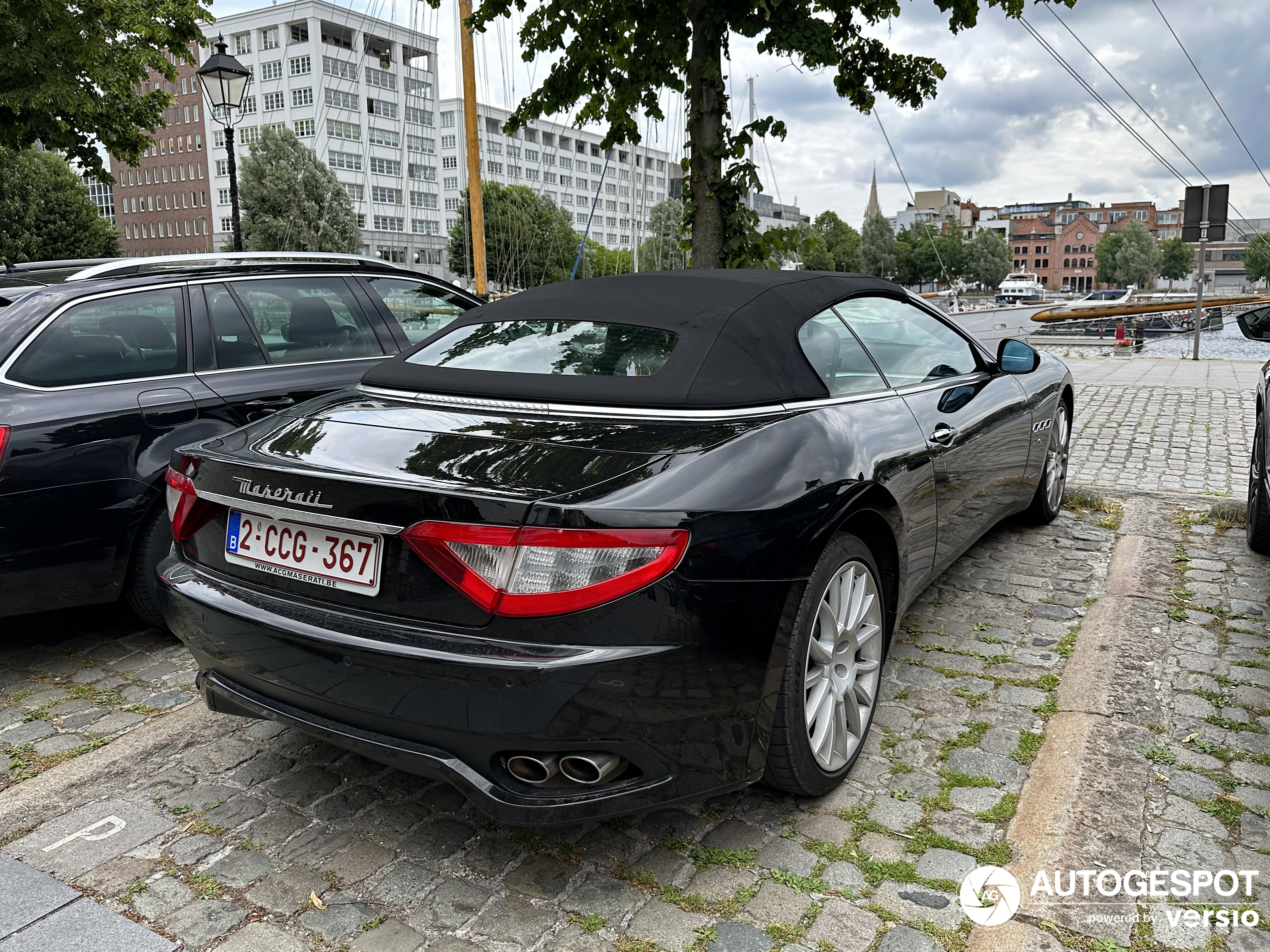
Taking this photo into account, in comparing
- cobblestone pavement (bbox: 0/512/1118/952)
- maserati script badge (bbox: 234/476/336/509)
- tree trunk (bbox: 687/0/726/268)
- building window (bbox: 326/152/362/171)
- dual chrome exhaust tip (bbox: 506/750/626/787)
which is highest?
building window (bbox: 326/152/362/171)

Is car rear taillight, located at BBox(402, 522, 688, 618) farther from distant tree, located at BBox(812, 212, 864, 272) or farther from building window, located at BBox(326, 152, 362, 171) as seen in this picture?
distant tree, located at BBox(812, 212, 864, 272)

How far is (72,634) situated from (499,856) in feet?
9.50

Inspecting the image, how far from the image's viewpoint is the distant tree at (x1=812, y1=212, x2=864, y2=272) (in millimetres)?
129875

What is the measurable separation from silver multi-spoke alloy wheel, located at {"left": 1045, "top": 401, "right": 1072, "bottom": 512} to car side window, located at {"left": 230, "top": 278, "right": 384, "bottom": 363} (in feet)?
12.1

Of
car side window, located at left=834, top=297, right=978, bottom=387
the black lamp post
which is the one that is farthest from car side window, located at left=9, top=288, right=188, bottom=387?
the black lamp post

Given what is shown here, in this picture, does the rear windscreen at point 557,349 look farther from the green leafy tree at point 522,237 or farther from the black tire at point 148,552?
the green leafy tree at point 522,237

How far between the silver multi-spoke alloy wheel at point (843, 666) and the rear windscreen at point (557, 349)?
870 mm

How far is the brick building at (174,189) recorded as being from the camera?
328 feet

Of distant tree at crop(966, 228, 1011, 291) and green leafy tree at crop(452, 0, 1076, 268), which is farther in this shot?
distant tree at crop(966, 228, 1011, 291)

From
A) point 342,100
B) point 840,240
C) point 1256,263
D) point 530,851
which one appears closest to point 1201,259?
point 530,851

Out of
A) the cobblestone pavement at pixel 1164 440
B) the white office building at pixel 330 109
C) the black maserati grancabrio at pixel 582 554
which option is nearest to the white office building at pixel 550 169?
the white office building at pixel 330 109

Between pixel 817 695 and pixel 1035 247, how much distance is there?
19492 cm

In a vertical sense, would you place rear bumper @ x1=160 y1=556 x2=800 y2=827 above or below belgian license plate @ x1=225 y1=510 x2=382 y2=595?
below

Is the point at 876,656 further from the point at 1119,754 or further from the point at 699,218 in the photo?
the point at 699,218
